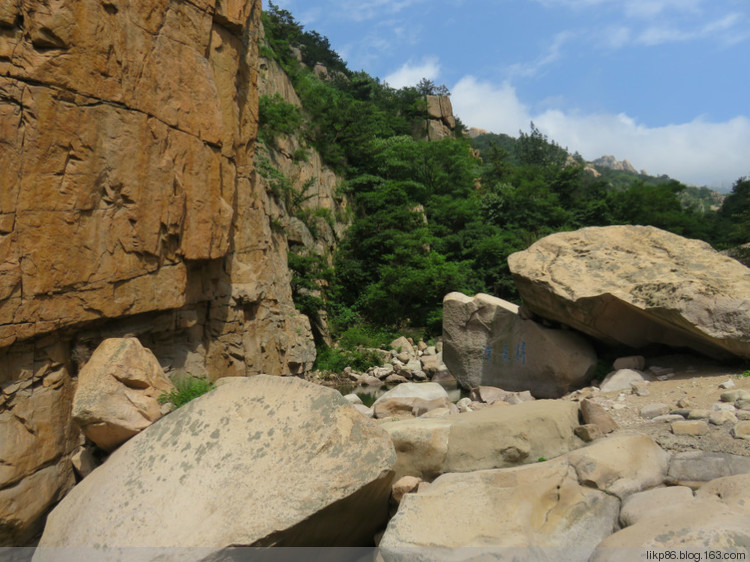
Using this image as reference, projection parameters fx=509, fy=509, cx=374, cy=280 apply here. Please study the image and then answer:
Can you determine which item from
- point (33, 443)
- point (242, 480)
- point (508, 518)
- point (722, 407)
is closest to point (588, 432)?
point (722, 407)

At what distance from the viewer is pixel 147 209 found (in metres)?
6.37

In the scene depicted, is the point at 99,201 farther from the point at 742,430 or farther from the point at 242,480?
the point at 742,430

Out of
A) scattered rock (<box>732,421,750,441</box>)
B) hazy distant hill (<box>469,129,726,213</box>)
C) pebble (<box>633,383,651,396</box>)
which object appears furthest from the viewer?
hazy distant hill (<box>469,129,726,213</box>)

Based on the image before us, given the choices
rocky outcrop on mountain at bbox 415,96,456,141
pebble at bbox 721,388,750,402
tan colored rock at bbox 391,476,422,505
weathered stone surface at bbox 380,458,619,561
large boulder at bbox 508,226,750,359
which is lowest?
tan colored rock at bbox 391,476,422,505

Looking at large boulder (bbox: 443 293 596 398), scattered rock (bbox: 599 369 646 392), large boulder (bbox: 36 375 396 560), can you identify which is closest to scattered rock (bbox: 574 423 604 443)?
large boulder (bbox: 36 375 396 560)

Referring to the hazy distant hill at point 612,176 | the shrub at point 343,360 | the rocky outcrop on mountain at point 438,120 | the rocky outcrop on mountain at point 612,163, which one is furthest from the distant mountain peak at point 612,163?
the shrub at point 343,360

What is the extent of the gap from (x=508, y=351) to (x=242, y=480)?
Result: 716 cm

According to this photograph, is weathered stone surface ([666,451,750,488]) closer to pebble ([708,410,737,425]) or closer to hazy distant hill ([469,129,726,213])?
pebble ([708,410,737,425])

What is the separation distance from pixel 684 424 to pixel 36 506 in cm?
643

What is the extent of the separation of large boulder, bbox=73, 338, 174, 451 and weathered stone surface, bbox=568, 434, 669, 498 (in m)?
4.04

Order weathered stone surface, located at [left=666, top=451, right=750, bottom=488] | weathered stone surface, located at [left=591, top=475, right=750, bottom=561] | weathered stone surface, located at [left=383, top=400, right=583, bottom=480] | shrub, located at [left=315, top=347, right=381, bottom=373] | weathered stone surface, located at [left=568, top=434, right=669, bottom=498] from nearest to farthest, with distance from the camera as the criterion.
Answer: weathered stone surface, located at [left=591, top=475, right=750, bottom=561] < weathered stone surface, located at [left=568, top=434, right=669, bottom=498] < weathered stone surface, located at [left=666, top=451, right=750, bottom=488] < weathered stone surface, located at [left=383, top=400, right=583, bottom=480] < shrub, located at [left=315, top=347, right=381, bottom=373]

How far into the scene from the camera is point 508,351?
10086mm

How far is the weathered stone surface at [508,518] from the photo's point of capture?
3.50 meters

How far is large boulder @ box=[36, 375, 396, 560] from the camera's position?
3.70m
